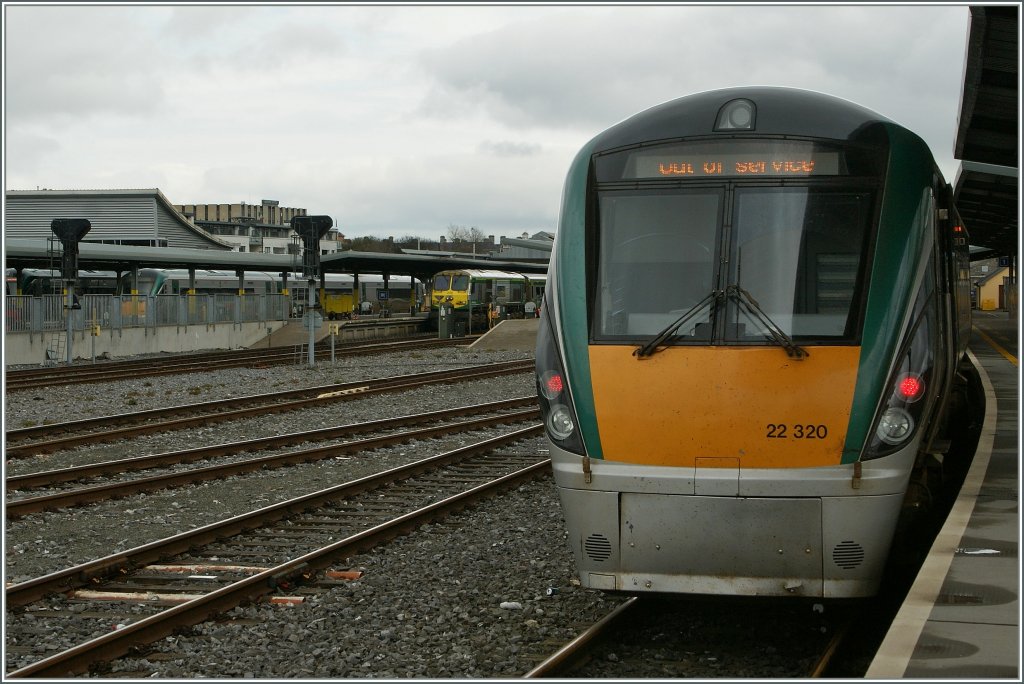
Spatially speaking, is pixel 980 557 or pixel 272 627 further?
pixel 272 627

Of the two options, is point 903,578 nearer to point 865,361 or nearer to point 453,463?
point 865,361

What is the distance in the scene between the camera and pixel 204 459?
1402 cm

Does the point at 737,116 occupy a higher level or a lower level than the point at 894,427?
higher

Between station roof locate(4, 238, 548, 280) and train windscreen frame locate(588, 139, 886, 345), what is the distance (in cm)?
2628

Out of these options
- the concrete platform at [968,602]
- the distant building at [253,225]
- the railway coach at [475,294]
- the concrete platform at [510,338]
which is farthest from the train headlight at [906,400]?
the distant building at [253,225]

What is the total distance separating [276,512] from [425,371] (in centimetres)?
1767

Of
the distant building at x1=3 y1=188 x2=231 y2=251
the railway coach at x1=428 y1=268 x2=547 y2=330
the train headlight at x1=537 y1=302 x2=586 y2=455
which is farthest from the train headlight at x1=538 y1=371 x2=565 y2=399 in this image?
the distant building at x1=3 y1=188 x2=231 y2=251

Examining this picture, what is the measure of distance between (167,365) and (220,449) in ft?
52.7

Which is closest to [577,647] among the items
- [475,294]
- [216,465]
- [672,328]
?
[672,328]

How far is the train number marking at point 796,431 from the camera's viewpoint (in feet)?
19.7

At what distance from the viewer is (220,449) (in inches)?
560

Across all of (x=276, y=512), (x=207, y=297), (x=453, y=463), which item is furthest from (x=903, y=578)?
(x=207, y=297)

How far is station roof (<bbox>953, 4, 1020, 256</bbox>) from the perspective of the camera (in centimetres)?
1363

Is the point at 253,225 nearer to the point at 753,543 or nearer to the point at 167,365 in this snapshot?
the point at 167,365
